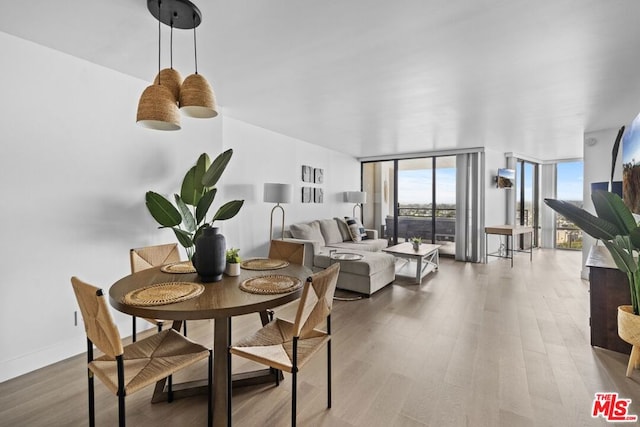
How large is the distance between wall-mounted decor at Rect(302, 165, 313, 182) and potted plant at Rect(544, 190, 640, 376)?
415cm

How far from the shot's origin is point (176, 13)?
1.81m

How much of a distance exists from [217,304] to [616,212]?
2.71m

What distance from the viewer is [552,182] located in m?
7.93

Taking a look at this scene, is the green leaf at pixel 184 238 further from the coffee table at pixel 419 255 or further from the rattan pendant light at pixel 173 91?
the coffee table at pixel 419 255

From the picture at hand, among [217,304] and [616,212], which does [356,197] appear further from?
[217,304]

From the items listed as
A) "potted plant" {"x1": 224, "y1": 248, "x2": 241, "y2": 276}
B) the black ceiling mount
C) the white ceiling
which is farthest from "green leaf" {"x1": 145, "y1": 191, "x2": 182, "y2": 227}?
the black ceiling mount

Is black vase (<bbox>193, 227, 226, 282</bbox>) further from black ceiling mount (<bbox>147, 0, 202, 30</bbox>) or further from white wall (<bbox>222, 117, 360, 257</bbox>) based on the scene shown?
white wall (<bbox>222, 117, 360, 257</bbox>)

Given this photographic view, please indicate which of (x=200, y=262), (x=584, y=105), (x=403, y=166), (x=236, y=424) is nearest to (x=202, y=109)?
(x=200, y=262)

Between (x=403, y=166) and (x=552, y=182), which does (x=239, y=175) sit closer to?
(x=403, y=166)

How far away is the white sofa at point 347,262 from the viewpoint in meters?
4.04

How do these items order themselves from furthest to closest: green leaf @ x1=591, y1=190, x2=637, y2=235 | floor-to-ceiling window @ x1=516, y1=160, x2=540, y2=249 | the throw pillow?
floor-to-ceiling window @ x1=516, y1=160, x2=540, y2=249 < the throw pillow < green leaf @ x1=591, y1=190, x2=637, y2=235

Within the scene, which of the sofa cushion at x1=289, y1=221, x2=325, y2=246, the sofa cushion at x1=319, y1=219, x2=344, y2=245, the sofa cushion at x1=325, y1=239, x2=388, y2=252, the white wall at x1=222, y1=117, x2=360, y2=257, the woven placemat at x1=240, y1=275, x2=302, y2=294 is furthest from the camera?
the sofa cushion at x1=319, y1=219, x2=344, y2=245

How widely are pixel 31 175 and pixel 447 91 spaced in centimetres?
368

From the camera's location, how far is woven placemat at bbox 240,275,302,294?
1637mm
